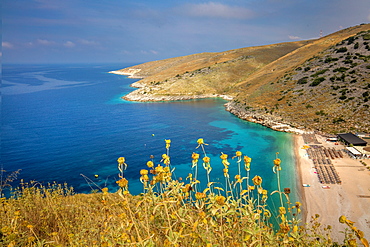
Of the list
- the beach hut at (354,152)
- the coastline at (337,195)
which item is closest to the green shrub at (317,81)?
the coastline at (337,195)

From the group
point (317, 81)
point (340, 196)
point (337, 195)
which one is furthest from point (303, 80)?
point (340, 196)

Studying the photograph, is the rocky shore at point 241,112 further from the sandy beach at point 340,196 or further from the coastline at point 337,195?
the sandy beach at point 340,196

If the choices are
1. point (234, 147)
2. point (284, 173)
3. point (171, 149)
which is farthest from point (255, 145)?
point (171, 149)

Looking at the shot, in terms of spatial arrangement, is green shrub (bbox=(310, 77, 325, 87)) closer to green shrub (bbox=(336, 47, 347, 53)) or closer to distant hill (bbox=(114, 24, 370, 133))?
distant hill (bbox=(114, 24, 370, 133))

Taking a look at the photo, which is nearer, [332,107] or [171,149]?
[171,149]

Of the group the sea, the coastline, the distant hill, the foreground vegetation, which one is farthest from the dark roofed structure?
the foreground vegetation

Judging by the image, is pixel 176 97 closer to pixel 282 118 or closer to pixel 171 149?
pixel 282 118
